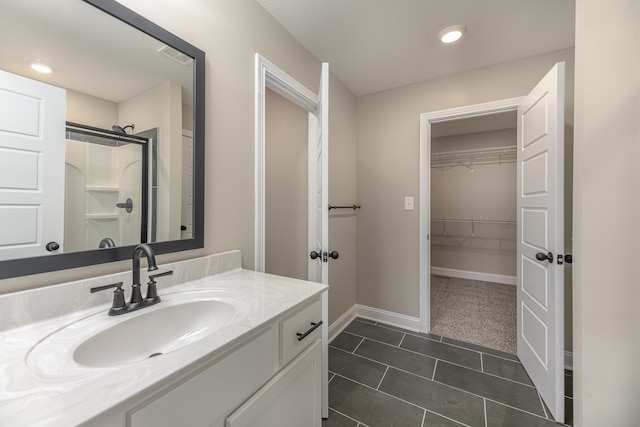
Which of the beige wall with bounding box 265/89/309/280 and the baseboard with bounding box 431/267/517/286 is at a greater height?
the beige wall with bounding box 265/89/309/280

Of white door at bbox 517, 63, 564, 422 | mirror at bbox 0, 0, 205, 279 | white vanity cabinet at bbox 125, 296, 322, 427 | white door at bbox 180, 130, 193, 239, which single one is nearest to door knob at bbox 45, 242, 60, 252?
mirror at bbox 0, 0, 205, 279

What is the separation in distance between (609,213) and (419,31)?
1.45 meters

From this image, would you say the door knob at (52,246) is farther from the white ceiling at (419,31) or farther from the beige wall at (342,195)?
the beige wall at (342,195)

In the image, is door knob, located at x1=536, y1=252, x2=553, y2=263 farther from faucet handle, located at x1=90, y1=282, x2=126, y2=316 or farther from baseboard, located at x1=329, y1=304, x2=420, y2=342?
faucet handle, located at x1=90, y1=282, x2=126, y2=316

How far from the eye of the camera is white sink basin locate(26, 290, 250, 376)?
1.88 ft

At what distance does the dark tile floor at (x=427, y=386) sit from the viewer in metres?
1.38

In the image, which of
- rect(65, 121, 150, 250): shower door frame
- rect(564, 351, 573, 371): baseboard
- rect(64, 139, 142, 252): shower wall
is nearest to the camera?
rect(64, 139, 142, 252): shower wall

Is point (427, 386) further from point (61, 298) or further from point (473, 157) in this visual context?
point (473, 157)

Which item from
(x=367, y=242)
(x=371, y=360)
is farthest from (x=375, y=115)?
(x=371, y=360)

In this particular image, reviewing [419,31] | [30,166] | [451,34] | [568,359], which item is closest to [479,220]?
[568,359]

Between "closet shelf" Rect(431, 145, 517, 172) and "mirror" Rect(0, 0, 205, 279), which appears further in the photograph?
"closet shelf" Rect(431, 145, 517, 172)

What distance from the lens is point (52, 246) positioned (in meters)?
0.77

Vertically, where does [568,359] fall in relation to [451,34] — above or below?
below

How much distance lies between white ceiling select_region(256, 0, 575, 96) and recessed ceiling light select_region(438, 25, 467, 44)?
34 mm
